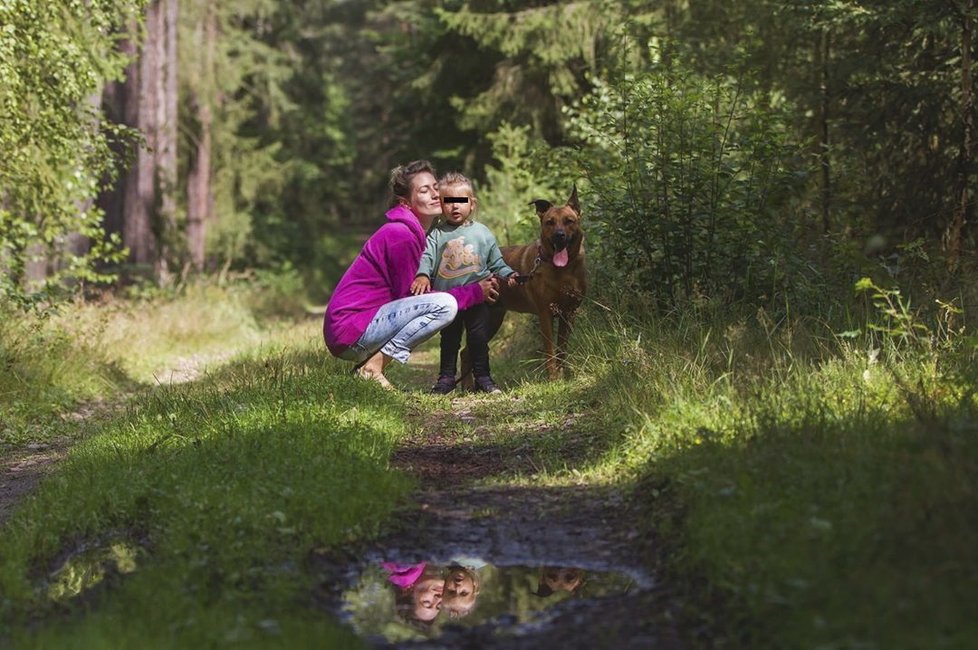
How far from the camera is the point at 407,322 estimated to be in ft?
27.7

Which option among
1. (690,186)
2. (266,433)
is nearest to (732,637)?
(266,433)

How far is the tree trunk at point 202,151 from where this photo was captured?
2905 centimetres

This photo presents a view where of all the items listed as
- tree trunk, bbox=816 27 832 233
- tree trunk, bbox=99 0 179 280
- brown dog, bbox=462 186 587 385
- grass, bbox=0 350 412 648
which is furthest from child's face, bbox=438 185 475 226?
tree trunk, bbox=99 0 179 280

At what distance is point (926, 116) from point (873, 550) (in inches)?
325

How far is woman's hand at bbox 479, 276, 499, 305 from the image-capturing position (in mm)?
8656

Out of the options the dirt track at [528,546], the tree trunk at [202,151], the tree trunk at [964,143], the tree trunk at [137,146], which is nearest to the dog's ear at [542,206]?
the dirt track at [528,546]

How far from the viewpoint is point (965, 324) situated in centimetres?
741

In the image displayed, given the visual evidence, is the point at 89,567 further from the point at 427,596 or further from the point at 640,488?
the point at 640,488

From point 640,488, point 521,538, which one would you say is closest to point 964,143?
point 640,488

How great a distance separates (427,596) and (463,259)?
15.7ft

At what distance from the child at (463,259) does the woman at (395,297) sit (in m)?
0.15

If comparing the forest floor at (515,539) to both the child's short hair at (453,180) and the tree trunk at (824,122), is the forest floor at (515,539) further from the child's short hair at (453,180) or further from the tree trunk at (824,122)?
the tree trunk at (824,122)

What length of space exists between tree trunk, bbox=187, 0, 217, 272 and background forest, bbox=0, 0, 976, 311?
4076 mm

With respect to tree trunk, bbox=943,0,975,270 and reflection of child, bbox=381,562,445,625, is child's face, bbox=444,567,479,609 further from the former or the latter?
tree trunk, bbox=943,0,975,270
